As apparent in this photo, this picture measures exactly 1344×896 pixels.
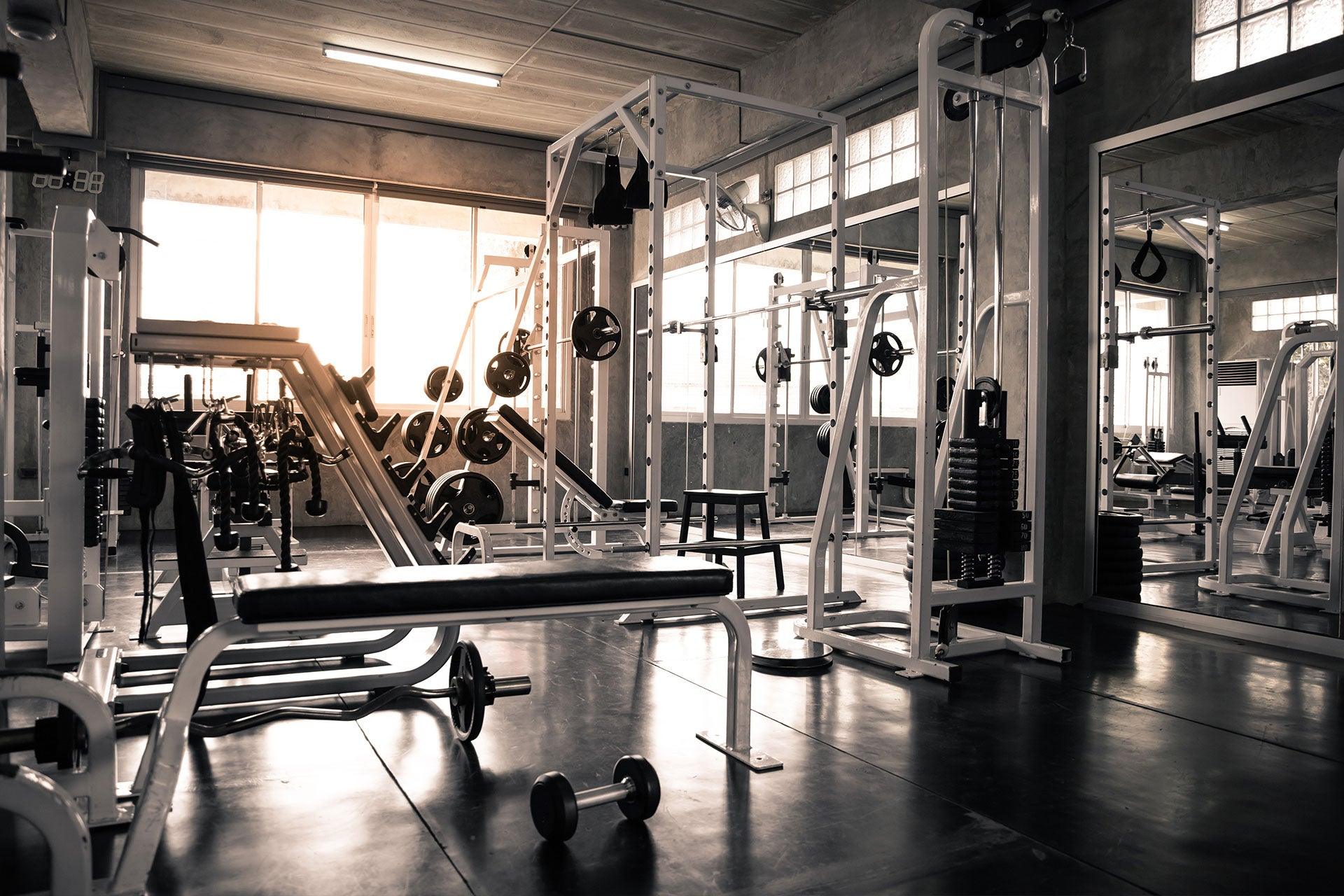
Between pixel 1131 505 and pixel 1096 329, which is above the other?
pixel 1096 329

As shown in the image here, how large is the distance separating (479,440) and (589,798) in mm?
3983

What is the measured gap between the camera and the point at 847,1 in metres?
5.63

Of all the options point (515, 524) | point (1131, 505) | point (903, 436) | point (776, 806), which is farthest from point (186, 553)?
point (903, 436)

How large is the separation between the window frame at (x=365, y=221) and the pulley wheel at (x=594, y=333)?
96.4 inches

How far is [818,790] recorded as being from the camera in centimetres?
211

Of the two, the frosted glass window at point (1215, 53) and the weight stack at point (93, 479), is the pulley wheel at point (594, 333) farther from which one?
the frosted glass window at point (1215, 53)

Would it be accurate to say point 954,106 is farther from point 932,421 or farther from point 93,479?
point 93,479

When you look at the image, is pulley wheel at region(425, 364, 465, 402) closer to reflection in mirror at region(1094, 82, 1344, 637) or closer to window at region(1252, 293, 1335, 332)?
reflection in mirror at region(1094, 82, 1344, 637)

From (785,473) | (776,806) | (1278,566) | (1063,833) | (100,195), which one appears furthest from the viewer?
(100,195)

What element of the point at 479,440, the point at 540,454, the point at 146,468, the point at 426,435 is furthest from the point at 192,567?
the point at 426,435

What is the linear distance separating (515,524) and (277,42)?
3741mm

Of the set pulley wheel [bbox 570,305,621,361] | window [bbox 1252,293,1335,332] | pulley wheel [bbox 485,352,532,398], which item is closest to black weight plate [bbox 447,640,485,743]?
pulley wheel [bbox 570,305,621,361]

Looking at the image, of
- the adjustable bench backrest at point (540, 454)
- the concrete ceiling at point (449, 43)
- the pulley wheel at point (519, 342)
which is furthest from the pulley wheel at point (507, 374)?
the concrete ceiling at point (449, 43)

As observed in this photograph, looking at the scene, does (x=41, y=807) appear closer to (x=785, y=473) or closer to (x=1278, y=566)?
(x=1278, y=566)
